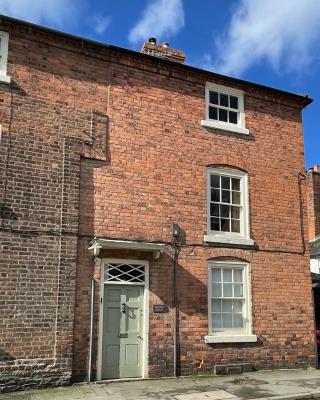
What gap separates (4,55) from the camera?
10938 mm

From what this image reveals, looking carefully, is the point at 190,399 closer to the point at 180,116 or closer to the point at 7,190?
the point at 7,190

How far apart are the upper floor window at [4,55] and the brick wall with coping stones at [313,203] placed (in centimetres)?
1692

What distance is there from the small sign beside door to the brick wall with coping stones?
45.6ft

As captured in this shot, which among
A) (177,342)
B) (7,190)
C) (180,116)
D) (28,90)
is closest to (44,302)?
(7,190)

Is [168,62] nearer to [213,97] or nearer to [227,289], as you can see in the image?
[213,97]

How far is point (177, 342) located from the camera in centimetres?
1126

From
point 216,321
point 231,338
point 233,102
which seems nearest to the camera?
point 231,338

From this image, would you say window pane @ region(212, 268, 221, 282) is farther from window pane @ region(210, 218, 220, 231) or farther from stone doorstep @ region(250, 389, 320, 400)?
stone doorstep @ region(250, 389, 320, 400)

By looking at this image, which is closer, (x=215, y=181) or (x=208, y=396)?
(x=208, y=396)

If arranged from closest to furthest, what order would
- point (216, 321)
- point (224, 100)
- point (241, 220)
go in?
point (216, 321) → point (241, 220) → point (224, 100)

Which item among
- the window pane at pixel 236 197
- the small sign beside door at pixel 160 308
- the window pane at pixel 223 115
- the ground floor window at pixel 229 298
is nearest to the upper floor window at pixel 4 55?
the window pane at pixel 223 115

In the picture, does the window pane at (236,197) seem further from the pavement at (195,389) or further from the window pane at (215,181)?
the pavement at (195,389)

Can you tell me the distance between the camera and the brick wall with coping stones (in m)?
23.1

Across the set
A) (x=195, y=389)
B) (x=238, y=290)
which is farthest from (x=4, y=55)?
(x=195, y=389)
